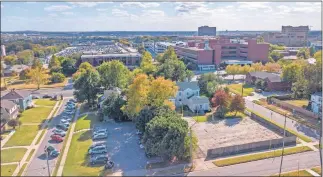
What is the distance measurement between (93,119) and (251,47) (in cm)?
2442

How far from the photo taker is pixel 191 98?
49.9ft

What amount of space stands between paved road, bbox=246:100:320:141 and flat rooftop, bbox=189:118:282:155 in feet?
4.28

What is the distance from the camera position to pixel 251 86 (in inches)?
839

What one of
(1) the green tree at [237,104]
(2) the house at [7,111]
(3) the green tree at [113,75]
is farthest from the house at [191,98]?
(2) the house at [7,111]

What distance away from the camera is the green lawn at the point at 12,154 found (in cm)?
549

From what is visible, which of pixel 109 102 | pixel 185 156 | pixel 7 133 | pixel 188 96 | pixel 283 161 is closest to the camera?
pixel 7 133

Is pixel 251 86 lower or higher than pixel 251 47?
lower

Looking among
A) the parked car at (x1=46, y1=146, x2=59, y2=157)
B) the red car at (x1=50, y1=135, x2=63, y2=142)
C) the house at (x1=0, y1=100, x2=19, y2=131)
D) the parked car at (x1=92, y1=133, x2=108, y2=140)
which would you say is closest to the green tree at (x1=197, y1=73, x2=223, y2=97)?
the parked car at (x1=92, y1=133, x2=108, y2=140)

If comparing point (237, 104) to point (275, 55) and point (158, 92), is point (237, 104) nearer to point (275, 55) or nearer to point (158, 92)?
point (158, 92)

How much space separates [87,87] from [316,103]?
11.2 m

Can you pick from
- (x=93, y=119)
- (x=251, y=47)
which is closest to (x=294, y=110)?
(x=93, y=119)

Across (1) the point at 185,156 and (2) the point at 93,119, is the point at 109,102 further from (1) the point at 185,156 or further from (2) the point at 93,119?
(1) the point at 185,156

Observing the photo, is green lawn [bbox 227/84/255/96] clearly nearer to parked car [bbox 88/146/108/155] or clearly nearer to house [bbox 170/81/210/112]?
house [bbox 170/81/210/112]

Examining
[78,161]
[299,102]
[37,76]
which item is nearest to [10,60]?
[37,76]
